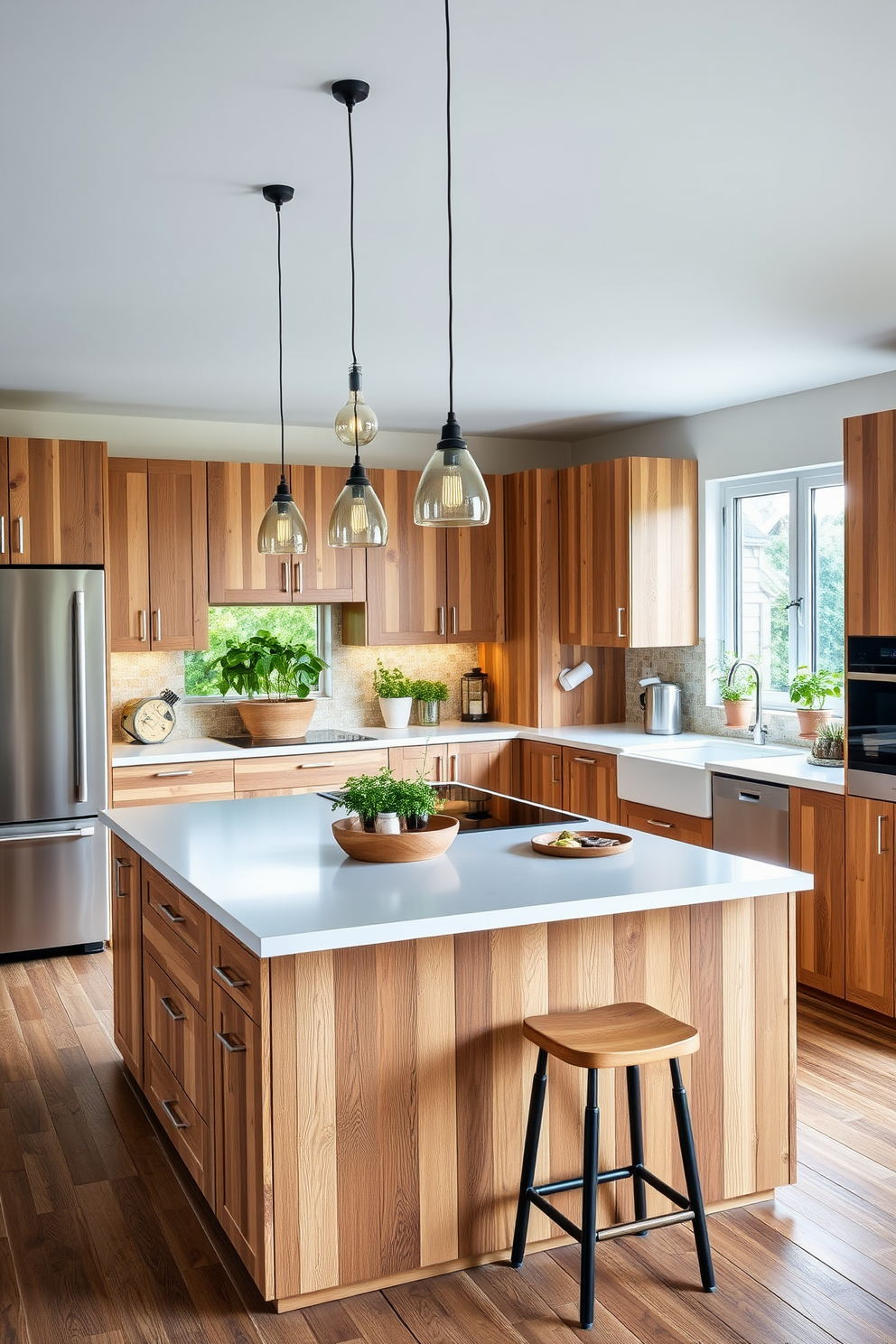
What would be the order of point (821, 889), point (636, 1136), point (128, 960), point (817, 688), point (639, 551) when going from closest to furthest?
point (636, 1136), point (128, 960), point (821, 889), point (817, 688), point (639, 551)

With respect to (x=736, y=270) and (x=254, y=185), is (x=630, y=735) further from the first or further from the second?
(x=254, y=185)

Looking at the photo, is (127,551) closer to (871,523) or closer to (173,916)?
(173,916)

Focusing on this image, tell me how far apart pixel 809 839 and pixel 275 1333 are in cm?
277

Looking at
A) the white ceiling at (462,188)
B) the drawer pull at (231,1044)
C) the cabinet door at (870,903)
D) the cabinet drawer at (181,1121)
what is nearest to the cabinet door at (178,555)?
the white ceiling at (462,188)

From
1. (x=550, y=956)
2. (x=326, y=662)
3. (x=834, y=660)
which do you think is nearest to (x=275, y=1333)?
(x=550, y=956)

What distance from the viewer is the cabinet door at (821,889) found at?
4.30 meters

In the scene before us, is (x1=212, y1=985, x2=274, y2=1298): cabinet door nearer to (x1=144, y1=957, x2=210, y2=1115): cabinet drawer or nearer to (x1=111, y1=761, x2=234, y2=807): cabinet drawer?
(x1=144, y1=957, x2=210, y2=1115): cabinet drawer

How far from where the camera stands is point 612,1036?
243cm

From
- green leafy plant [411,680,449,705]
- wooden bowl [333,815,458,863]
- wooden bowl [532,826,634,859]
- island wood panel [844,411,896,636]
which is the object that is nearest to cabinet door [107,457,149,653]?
green leafy plant [411,680,449,705]

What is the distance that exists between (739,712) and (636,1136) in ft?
10.4

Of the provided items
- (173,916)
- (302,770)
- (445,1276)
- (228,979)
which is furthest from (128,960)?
(302,770)

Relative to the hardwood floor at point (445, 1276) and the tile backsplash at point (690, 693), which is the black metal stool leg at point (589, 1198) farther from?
the tile backsplash at point (690, 693)

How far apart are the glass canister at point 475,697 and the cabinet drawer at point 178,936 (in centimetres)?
341

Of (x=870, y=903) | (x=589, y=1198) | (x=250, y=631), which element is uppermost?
(x=250, y=631)
